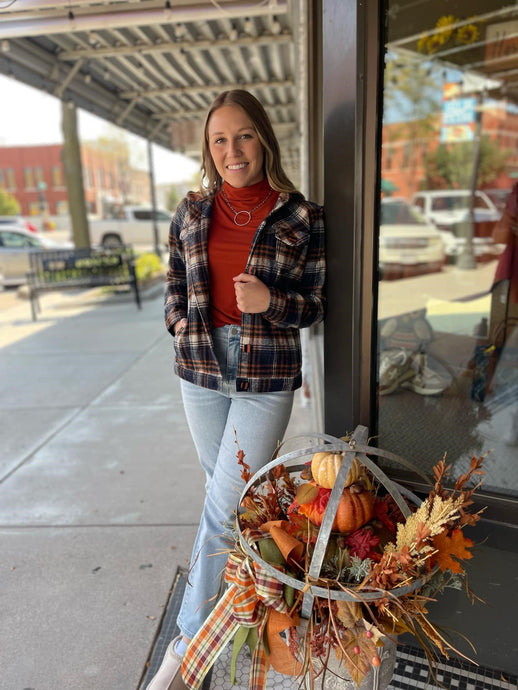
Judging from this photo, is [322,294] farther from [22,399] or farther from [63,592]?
[22,399]

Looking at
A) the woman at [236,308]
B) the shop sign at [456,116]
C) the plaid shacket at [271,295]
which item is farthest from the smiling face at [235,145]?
the shop sign at [456,116]

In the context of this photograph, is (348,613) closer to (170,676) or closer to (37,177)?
(170,676)

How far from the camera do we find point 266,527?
4.50 ft

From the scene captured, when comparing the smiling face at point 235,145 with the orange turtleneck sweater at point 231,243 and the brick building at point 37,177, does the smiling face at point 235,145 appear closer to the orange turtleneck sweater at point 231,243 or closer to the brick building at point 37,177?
the orange turtleneck sweater at point 231,243

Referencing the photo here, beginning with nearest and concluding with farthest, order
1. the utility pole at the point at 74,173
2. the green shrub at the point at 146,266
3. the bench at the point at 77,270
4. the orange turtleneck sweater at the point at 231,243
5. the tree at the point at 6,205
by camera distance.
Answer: the orange turtleneck sweater at the point at 231,243 → the bench at the point at 77,270 → the green shrub at the point at 146,266 → the utility pole at the point at 74,173 → the tree at the point at 6,205

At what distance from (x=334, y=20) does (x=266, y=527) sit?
1377mm

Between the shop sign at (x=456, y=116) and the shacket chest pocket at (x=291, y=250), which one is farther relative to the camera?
the shop sign at (x=456, y=116)

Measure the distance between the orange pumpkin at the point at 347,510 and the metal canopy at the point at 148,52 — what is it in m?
3.05

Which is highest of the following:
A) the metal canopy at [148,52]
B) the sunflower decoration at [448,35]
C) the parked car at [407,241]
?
the metal canopy at [148,52]

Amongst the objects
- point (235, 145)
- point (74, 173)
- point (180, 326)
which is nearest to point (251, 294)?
point (180, 326)

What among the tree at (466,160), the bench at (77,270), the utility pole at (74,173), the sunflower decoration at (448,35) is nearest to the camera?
the sunflower decoration at (448,35)

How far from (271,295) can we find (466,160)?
6743mm

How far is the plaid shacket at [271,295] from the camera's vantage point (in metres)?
1.57

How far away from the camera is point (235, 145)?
1582 millimetres
